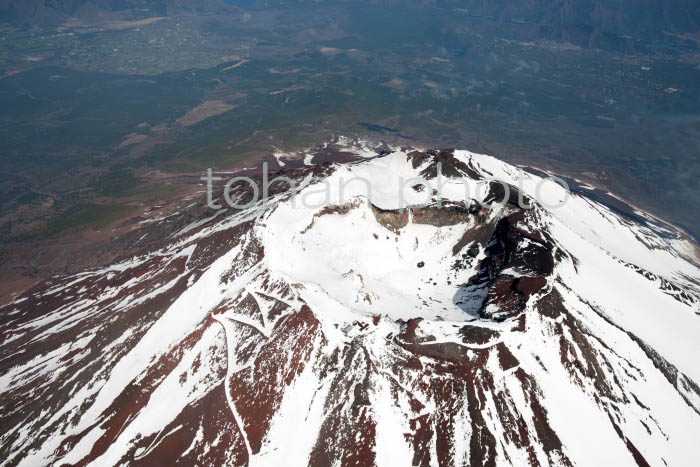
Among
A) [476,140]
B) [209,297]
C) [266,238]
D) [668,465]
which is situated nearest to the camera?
[668,465]

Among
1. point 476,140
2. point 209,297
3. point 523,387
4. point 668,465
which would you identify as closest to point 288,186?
point 209,297

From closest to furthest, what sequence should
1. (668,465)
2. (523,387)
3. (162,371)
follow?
(668,465)
(523,387)
(162,371)

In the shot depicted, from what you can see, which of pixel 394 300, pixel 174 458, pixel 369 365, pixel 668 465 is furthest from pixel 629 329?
pixel 174 458

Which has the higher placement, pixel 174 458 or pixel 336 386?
pixel 336 386

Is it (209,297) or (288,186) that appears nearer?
(209,297)

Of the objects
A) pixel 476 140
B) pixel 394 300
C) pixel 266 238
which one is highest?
pixel 266 238

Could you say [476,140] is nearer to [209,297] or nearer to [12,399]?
[209,297]

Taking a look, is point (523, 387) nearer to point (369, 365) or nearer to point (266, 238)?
point (369, 365)
